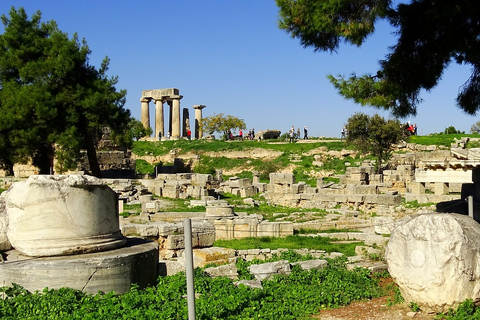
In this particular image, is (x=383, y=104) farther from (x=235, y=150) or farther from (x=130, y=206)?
(x=235, y=150)

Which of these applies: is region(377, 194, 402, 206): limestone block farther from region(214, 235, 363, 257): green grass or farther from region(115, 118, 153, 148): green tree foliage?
region(115, 118, 153, 148): green tree foliage

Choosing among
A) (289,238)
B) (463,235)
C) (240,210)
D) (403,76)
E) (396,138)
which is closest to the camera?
(463,235)

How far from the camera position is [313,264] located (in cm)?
960

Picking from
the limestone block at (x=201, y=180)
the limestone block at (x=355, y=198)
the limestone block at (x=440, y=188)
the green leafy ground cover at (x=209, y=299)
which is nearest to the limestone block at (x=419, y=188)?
the limestone block at (x=440, y=188)

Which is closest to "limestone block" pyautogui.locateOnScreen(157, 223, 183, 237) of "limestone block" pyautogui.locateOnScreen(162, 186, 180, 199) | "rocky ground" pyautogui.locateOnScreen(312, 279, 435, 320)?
"rocky ground" pyautogui.locateOnScreen(312, 279, 435, 320)

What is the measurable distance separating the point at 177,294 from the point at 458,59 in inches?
314

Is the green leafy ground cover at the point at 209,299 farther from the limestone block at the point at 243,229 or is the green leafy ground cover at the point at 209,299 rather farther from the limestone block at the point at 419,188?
the limestone block at the point at 419,188

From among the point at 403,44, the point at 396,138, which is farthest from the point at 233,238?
the point at 396,138

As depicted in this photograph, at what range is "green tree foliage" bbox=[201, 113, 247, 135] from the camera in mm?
58469

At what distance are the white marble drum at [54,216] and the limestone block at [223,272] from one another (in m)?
2.06

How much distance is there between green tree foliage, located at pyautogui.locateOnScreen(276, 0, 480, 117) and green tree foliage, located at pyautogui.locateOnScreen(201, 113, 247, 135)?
4639 centimetres

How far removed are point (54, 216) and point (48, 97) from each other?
68.7 ft

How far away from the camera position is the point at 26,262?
7.17 meters

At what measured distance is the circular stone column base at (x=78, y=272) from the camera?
7.05 meters
